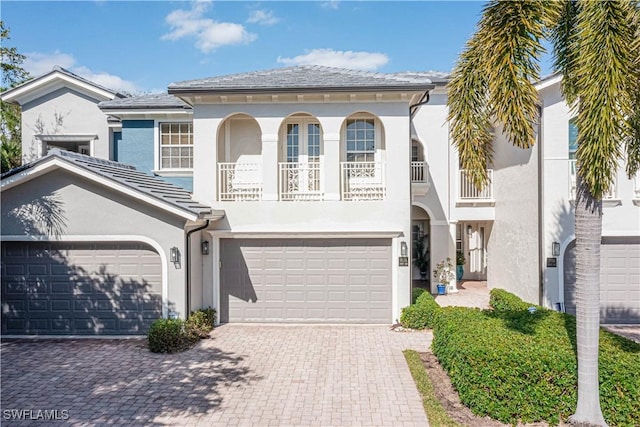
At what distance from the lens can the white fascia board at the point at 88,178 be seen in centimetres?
961

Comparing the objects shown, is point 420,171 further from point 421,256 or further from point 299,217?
point 299,217

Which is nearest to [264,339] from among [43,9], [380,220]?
[380,220]

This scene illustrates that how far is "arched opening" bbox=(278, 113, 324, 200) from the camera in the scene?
472 inches

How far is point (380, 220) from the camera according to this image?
441 inches

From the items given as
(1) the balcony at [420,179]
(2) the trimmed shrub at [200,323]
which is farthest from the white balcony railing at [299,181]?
(1) the balcony at [420,179]

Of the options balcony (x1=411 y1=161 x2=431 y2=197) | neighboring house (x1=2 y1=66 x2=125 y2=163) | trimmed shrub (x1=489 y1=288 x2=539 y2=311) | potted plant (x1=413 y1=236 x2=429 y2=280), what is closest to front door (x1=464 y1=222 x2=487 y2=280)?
potted plant (x1=413 y1=236 x2=429 y2=280)

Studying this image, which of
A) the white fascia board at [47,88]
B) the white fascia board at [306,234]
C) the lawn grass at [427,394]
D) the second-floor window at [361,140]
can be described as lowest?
the lawn grass at [427,394]

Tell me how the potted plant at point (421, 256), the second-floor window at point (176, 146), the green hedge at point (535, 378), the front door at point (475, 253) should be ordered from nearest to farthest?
the green hedge at point (535, 378)
the second-floor window at point (176, 146)
the potted plant at point (421, 256)
the front door at point (475, 253)

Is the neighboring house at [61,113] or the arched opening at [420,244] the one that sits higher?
the neighboring house at [61,113]

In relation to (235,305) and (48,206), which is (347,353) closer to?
(235,305)

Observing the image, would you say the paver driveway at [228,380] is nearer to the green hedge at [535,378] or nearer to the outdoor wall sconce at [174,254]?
the green hedge at [535,378]

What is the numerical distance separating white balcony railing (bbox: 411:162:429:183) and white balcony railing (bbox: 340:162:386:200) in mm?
3833

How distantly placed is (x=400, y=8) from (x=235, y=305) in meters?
10.2

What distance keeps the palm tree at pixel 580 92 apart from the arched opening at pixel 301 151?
6135 millimetres
